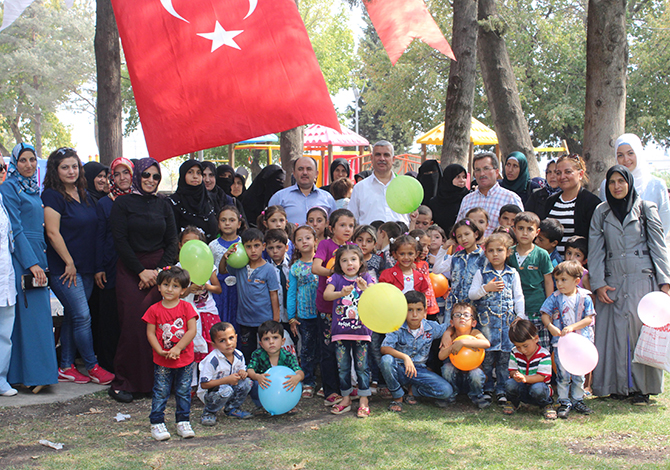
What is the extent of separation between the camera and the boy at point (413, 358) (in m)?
4.95

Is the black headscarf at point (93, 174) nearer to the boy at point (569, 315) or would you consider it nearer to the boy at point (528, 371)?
the boy at point (528, 371)

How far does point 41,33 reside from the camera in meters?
35.9

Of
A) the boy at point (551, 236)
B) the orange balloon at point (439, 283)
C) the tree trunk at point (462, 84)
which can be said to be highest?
the tree trunk at point (462, 84)

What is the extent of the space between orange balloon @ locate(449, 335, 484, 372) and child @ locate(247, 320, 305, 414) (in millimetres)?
1280

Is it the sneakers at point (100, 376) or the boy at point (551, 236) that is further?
the sneakers at point (100, 376)

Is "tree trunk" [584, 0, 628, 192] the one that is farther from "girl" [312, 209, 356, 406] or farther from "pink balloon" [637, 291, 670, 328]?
"girl" [312, 209, 356, 406]

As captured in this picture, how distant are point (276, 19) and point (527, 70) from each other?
84.9 ft

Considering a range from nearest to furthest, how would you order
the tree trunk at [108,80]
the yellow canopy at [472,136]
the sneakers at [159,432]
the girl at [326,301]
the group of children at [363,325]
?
the sneakers at [159,432], the group of children at [363,325], the girl at [326,301], the tree trunk at [108,80], the yellow canopy at [472,136]

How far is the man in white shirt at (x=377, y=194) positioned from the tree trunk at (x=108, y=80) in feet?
15.6

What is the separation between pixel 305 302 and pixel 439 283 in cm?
124

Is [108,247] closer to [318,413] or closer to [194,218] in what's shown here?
[194,218]

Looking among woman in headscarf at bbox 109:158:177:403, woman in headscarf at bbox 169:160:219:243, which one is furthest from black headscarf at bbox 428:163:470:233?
woman in headscarf at bbox 109:158:177:403

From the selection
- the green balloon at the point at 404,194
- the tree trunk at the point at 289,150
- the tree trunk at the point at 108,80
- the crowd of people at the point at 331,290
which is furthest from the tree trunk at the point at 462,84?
the tree trunk at the point at 108,80

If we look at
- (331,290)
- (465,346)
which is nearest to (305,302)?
(331,290)
